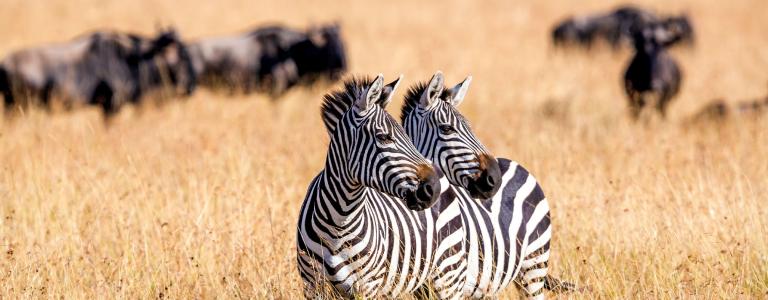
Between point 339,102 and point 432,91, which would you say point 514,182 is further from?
point 339,102

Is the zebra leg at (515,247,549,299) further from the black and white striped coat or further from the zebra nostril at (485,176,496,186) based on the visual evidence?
the zebra nostril at (485,176,496,186)

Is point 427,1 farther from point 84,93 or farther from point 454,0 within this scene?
point 84,93

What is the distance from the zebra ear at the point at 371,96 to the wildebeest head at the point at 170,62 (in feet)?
40.9

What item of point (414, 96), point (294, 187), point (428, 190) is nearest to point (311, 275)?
point (428, 190)

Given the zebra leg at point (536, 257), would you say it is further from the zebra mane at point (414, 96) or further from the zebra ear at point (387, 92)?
the zebra ear at point (387, 92)

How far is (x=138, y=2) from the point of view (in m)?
30.5

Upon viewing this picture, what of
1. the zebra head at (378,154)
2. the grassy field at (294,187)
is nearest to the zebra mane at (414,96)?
the zebra head at (378,154)

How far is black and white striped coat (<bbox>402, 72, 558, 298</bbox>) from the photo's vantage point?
478 centimetres

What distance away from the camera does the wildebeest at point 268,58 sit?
61.3ft

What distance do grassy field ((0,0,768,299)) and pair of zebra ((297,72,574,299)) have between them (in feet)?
3.05

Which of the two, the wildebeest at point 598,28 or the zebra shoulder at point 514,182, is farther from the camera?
the wildebeest at point 598,28

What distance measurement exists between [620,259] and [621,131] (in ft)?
19.1

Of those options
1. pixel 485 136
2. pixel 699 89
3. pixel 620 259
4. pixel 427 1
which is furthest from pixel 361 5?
pixel 620 259

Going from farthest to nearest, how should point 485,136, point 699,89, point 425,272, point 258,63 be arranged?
1. point 258,63
2. point 699,89
3. point 485,136
4. point 425,272
